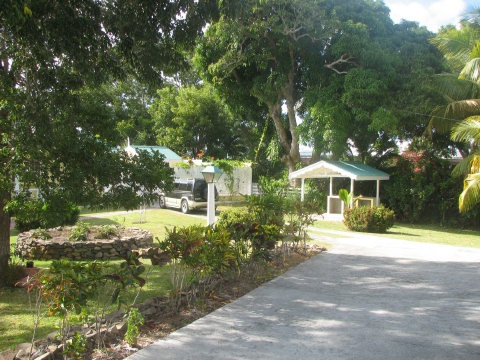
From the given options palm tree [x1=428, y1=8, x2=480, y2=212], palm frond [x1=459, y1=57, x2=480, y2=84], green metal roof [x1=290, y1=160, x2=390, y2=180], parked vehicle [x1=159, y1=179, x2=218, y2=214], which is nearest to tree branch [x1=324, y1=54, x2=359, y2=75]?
palm tree [x1=428, y1=8, x2=480, y2=212]

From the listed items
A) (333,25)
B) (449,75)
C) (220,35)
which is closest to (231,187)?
(220,35)

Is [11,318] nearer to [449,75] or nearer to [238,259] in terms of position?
[238,259]

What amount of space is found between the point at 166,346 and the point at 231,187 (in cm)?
2152

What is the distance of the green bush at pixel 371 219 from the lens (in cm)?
1608

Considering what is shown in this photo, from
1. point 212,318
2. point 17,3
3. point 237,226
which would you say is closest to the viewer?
point 17,3

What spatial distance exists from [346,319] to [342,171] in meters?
15.3

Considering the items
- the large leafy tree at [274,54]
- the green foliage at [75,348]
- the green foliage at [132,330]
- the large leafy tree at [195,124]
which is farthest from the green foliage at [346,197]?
the green foliage at [75,348]

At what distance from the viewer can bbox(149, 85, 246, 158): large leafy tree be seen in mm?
34156

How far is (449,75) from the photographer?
18703mm

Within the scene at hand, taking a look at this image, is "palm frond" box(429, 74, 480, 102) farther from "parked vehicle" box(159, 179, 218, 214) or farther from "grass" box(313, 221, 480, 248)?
"parked vehicle" box(159, 179, 218, 214)

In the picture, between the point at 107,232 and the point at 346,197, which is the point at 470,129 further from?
the point at 107,232

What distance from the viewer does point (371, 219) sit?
632 inches

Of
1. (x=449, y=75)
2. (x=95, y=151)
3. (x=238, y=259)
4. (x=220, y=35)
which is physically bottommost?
(x=238, y=259)

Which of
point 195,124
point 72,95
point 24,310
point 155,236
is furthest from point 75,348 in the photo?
point 195,124
